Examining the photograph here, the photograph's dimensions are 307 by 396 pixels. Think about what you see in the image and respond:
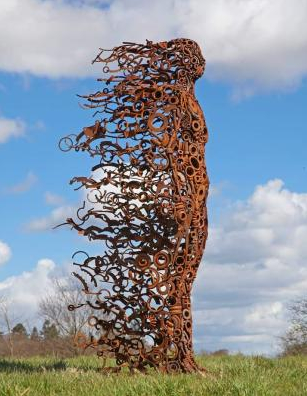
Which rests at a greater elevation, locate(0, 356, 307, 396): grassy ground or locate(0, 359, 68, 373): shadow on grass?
locate(0, 359, 68, 373): shadow on grass

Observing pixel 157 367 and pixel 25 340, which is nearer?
pixel 157 367

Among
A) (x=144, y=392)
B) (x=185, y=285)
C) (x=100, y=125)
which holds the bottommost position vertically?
(x=144, y=392)

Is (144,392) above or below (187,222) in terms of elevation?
below

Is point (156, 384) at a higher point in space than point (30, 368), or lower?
lower

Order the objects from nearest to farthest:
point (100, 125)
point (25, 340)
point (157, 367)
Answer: point (157, 367) < point (100, 125) < point (25, 340)

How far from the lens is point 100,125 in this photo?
912 cm

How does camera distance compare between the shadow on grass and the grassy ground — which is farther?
the shadow on grass

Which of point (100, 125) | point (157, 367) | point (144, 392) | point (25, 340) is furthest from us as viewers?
point (25, 340)

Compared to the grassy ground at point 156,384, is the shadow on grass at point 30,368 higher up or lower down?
higher up

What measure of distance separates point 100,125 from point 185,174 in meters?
1.24

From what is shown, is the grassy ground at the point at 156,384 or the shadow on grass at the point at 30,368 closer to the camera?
the grassy ground at the point at 156,384

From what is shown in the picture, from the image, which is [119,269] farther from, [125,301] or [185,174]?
[185,174]

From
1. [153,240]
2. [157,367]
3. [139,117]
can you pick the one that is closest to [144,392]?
[157,367]

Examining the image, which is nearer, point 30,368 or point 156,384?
point 156,384
